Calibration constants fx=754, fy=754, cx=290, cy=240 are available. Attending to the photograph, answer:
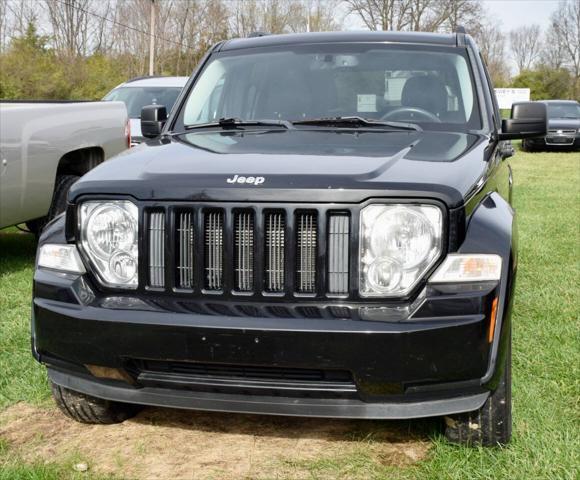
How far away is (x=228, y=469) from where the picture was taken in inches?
114

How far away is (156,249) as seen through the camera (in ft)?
9.01

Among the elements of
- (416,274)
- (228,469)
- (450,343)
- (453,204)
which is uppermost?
(453,204)

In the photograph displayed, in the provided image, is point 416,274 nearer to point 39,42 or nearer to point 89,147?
point 89,147

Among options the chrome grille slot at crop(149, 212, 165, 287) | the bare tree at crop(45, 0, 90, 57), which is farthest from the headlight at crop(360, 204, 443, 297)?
the bare tree at crop(45, 0, 90, 57)

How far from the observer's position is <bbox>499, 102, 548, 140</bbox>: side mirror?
3.95 meters

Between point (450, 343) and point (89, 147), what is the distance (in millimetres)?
5001

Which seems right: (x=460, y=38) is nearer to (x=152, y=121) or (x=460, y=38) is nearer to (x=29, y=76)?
(x=152, y=121)

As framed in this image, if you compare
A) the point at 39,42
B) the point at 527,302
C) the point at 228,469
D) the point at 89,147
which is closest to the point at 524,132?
the point at 527,302

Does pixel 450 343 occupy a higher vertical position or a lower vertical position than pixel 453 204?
lower

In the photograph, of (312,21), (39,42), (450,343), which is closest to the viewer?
(450,343)

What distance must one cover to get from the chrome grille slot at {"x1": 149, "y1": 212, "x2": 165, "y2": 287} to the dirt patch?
757 millimetres

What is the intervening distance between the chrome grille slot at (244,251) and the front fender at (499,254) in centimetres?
73

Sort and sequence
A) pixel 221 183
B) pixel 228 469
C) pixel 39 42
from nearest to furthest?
pixel 221 183 → pixel 228 469 → pixel 39 42

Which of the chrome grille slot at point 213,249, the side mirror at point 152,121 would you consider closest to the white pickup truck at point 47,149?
the side mirror at point 152,121
